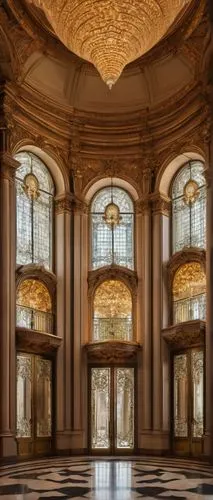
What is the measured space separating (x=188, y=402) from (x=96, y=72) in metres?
7.74

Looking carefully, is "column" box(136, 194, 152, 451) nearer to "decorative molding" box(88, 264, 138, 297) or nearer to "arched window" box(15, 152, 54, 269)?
"decorative molding" box(88, 264, 138, 297)

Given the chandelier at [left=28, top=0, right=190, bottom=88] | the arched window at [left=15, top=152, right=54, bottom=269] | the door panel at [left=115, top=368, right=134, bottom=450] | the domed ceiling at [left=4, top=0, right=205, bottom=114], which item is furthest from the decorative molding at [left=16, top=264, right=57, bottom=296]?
the chandelier at [left=28, top=0, right=190, bottom=88]

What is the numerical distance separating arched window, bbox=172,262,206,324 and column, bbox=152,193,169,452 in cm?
36

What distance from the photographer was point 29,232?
15.9 m

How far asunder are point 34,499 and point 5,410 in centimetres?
447

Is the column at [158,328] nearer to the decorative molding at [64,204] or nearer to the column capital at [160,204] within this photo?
the column capital at [160,204]

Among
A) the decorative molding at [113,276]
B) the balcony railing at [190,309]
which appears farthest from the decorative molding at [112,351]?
the decorative molding at [113,276]

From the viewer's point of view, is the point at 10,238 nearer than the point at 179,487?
No

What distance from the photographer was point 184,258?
15742 millimetres

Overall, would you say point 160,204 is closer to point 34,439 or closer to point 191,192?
point 191,192

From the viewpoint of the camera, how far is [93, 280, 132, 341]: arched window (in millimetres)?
16438

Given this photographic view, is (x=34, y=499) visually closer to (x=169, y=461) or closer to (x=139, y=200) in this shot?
(x=169, y=461)

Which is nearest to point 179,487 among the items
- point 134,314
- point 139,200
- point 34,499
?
point 34,499

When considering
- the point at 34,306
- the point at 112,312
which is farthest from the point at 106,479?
Answer: the point at 112,312
